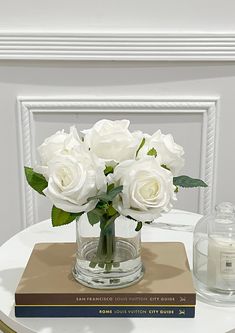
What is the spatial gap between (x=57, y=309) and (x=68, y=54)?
89cm

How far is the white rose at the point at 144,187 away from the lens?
0.91 metres

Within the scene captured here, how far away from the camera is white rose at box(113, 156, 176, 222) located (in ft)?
2.97

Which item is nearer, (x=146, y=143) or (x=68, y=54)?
(x=146, y=143)

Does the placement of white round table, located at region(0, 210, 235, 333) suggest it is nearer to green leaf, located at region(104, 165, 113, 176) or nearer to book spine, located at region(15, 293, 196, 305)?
book spine, located at region(15, 293, 196, 305)

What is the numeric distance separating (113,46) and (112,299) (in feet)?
2.91

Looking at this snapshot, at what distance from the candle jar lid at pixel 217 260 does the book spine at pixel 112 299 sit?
85 millimetres

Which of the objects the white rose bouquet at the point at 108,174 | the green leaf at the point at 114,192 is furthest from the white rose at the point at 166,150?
the green leaf at the point at 114,192

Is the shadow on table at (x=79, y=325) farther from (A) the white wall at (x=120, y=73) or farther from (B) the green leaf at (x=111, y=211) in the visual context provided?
(A) the white wall at (x=120, y=73)

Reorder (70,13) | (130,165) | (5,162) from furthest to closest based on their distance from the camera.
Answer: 1. (5,162)
2. (70,13)
3. (130,165)

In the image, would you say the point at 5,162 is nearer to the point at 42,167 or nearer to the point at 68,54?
the point at 68,54

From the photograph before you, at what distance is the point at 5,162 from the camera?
1774 millimetres

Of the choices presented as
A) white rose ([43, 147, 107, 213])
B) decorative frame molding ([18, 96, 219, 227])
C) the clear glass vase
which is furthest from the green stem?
decorative frame molding ([18, 96, 219, 227])

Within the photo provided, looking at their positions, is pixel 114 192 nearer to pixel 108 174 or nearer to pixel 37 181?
pixel 108 174

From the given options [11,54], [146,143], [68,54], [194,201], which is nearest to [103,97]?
[68,54]
